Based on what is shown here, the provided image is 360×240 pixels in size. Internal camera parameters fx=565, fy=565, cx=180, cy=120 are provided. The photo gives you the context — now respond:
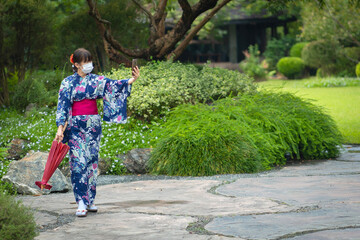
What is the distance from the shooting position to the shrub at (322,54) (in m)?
26.4

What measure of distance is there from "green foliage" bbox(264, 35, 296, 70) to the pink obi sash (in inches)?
1044

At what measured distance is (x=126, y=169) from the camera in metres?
7.91

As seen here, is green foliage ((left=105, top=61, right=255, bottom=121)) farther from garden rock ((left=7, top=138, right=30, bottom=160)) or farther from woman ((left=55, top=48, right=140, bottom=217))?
woman ((left=55, top=48, right=140, bottom=217))

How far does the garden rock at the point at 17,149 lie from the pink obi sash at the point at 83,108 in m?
4.01

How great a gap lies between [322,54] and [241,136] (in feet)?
66.0

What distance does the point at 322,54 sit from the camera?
26.4 metres

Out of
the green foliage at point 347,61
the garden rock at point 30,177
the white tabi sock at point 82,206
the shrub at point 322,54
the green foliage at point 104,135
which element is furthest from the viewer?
the shrub at point 322,54

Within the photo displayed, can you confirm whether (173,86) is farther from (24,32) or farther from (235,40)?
(235,40)

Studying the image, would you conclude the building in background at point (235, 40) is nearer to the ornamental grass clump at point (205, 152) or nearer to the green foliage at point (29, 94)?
the green foliage at point (29, 94)

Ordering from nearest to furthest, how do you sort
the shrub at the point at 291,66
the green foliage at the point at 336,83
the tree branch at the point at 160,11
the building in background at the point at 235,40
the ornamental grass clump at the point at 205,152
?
the ornamental grass clump at the point at 205,152 → the tree branch at the point at 160,11 → the green foliage at the point at 336,83 → the shrub at the point at 291,66 → the building in background at the point at 235,40

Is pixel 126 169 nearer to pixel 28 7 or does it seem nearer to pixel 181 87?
pixel 181 87

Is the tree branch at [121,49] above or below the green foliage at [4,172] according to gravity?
above

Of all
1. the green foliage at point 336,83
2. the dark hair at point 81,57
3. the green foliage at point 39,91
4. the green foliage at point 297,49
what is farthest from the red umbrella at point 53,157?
the green foliage at point 297,49

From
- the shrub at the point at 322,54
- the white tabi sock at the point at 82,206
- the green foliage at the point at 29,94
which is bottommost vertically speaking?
the white tabi sock at the point at 82,206
